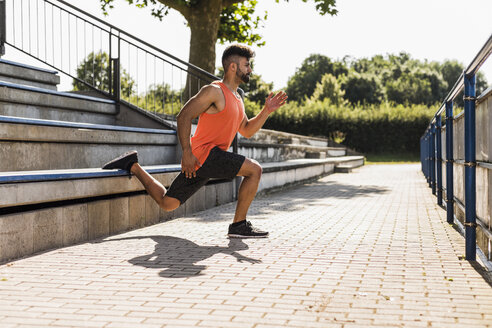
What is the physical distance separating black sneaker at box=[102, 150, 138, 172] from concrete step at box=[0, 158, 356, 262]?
0.07 metres

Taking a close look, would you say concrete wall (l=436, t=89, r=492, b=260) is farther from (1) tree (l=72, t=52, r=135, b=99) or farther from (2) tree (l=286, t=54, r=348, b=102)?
(2) tree (l=286, t=54, r=348, b=102)

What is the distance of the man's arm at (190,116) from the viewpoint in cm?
477

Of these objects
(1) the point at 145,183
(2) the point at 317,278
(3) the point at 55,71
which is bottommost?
(2) the point at 317,278

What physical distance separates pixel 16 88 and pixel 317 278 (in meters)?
5.08

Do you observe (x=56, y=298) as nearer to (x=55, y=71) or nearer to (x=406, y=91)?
(x=55, y=71)

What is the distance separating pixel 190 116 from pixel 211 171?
59 cm

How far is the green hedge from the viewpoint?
127 feet

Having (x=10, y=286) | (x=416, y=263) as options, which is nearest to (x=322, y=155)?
(x=416, y=263)

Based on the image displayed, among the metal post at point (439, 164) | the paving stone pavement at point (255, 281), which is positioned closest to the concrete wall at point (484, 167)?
the paving stone pavement at point (255, 281)

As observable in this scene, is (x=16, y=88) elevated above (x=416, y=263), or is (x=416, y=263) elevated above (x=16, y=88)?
(x=16, y=88)

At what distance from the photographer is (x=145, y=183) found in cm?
541

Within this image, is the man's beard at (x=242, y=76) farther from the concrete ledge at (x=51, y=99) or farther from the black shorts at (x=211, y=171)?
the concrete ledge at (x=51, y=99)

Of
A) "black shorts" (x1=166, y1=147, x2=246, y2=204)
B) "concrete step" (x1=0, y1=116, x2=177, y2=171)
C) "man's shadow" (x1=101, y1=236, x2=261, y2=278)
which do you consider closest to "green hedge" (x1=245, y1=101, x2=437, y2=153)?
"concrete step" (x1=0, y1=116, x2=177, y2=171)

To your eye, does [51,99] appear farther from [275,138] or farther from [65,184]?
[275,138]
